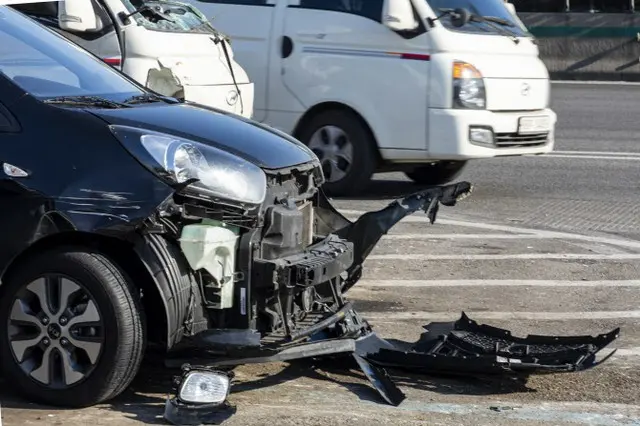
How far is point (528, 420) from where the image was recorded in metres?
5.23

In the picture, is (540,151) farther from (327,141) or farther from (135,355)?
(135,355)

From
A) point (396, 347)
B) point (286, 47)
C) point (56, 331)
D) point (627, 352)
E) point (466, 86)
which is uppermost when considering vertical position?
point (286, 47)

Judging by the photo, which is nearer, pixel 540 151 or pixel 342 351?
pixel 342 351

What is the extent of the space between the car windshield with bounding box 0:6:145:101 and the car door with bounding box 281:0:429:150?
475 cm

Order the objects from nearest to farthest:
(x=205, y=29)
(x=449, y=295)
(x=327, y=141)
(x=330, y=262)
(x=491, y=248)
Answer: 1. (x=330, y=262)
2. (x=449, y=295)
3. (x=491, y=248)
4. (x=205, y=29)
5. (x=327, y=141)

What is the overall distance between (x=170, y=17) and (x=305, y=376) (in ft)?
16.9

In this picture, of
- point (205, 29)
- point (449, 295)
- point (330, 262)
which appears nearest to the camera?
point (330, 262)

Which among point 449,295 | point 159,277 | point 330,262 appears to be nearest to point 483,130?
→ point 449,295

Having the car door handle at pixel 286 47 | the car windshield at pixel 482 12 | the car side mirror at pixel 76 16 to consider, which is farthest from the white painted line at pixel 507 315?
the car door handle at pixel 286 47

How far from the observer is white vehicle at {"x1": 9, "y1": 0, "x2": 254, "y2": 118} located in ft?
30.9

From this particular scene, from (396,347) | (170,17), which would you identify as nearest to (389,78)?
(170,17)

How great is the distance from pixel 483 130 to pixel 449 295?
3.43 m

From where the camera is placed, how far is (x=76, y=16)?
9.29 m

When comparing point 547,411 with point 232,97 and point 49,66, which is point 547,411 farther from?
point 232,97
